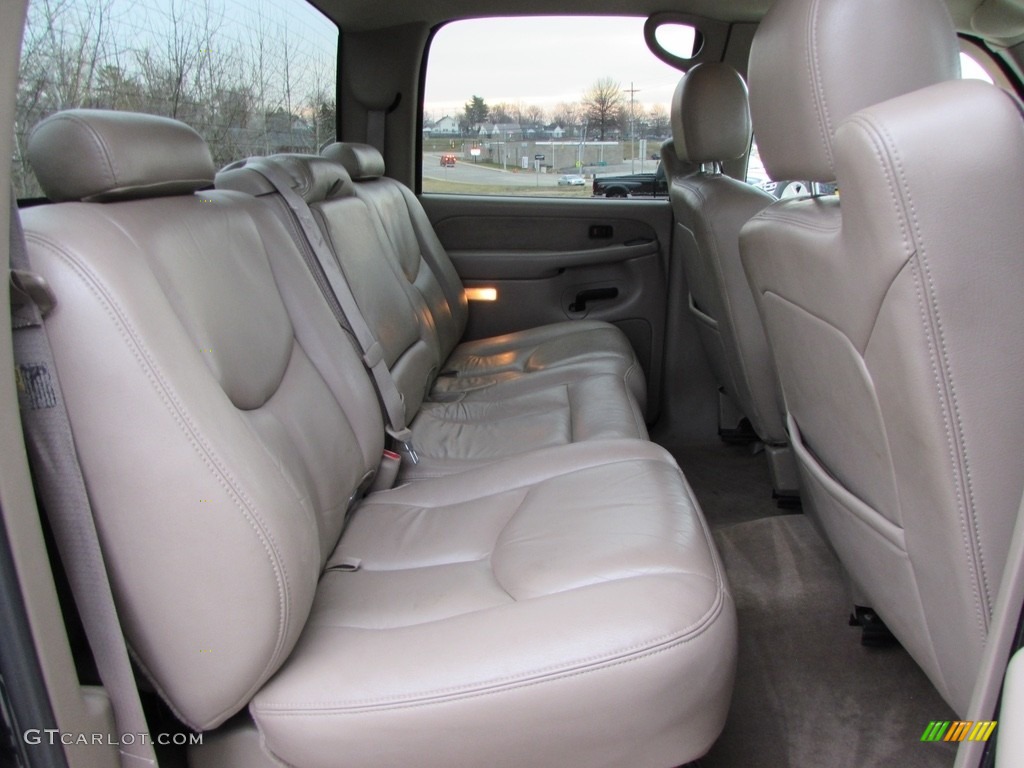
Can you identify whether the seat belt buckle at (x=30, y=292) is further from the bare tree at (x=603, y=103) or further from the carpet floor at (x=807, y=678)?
the bare tree at (x=603, y=103)

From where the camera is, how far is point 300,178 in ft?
6.16

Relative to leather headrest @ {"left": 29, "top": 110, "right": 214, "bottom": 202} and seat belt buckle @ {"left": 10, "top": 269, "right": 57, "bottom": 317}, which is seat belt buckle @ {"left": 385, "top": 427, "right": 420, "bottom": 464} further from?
seat belt buckle @ {"left": 10, "top": 269, "right": 57, "bottom": 317}

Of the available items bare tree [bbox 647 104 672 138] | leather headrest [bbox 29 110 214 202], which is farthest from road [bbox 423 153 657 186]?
leather headrest [bbox 29 110 214 202]

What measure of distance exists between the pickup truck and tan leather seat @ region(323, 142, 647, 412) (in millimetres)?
557

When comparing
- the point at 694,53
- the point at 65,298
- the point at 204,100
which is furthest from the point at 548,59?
the point at 65,298

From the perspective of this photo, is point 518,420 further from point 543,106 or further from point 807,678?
point 543,106

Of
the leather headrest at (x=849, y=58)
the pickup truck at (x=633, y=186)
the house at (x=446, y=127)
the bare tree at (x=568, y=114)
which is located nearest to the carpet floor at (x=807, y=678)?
the leather headrest at (x=849, y=58)

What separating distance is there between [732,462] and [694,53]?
1291mm

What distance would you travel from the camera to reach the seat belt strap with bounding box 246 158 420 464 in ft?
5.85

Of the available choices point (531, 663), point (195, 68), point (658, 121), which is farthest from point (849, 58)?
point (658, 121)

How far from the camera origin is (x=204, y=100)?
1975 millimetres

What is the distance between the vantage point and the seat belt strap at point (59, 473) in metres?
0.90
